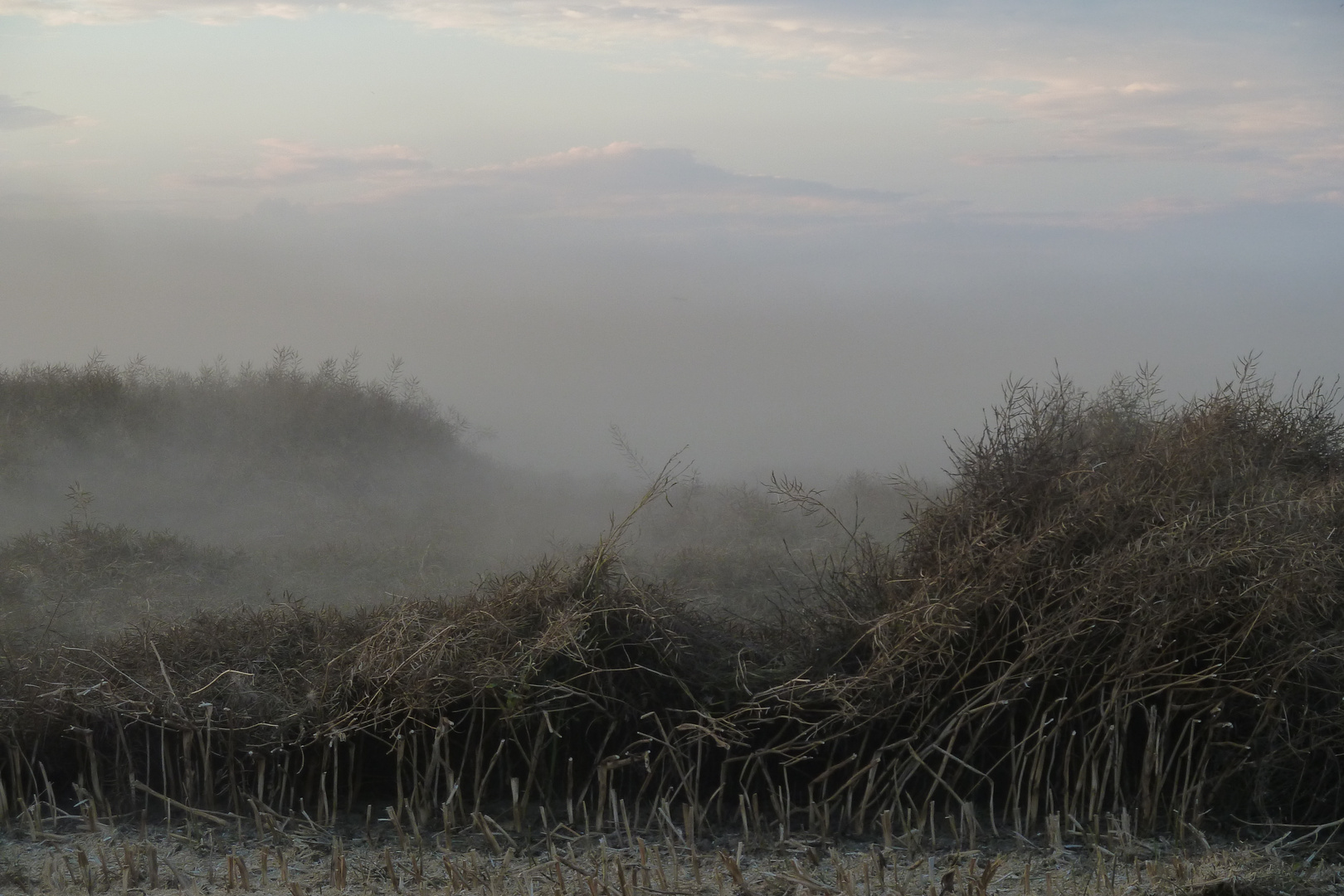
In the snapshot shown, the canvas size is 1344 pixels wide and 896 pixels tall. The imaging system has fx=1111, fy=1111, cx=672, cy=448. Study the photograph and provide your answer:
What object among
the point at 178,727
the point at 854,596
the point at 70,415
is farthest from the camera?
the point at 70,415

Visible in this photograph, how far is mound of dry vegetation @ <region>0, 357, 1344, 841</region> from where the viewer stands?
12.5ft

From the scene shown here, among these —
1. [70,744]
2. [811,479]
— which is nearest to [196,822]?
[70,744]

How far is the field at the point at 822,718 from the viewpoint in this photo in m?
3.69

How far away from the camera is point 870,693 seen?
4.09 meters

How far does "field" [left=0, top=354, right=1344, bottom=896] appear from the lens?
3.69 metres

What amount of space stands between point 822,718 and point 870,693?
0.22m

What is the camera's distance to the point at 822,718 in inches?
164

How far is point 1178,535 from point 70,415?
11.7 meters

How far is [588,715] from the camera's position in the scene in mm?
4293

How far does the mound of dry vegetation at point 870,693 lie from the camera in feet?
12.5

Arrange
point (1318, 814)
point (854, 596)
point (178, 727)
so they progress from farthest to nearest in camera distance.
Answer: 1. point (854, 596)
2. point (178, 727)
3. point (1318, 814)

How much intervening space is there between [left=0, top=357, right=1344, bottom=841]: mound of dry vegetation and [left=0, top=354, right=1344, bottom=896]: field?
1 cm

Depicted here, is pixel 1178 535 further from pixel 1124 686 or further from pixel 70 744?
pixel 70 744

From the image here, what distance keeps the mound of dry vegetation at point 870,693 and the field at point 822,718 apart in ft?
0.05
